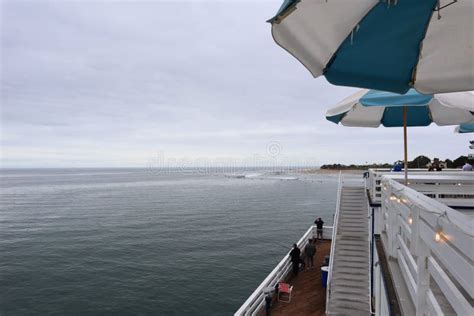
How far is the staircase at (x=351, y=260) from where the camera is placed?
32.5ft

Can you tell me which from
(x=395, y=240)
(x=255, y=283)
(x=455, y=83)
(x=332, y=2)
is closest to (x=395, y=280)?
(x=395, y=240)

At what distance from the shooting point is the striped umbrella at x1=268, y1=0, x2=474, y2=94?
2529 millimetres

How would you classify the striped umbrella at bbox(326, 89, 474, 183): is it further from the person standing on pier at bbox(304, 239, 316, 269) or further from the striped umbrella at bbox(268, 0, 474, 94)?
the person standing on pier at bbox(304, 239, 316, 269)

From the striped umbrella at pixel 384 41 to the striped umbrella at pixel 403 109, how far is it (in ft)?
4.53

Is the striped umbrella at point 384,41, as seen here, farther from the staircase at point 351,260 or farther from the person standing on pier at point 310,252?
the person standing on pier at point 310,252

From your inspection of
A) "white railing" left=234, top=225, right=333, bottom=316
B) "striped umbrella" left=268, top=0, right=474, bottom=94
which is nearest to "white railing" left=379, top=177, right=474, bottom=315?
"striped umbrella" left=268, top=0, right=474, bottom=94

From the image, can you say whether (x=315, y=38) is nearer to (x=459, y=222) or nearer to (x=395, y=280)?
(x=459, y=222)

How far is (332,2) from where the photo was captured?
8.32 feet

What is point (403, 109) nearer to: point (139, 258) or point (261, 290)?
point (261, 290)

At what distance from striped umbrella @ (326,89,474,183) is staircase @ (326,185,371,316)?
5.53m

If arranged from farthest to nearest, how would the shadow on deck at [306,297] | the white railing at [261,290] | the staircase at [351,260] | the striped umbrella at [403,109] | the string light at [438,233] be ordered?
the shadow on deck at [306,297] < the staircase at [351,260] < the white railing at [261,290] < the striped umbrella at [403,109] < the string light at [438,233]

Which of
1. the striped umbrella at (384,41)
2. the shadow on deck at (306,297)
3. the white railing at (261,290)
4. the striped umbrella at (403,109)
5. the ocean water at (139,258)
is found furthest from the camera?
the ocean water at (139,258)

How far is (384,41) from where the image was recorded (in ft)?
9.31

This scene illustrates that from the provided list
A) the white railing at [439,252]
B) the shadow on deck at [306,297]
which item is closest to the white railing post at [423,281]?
the white railing at [439,252]
